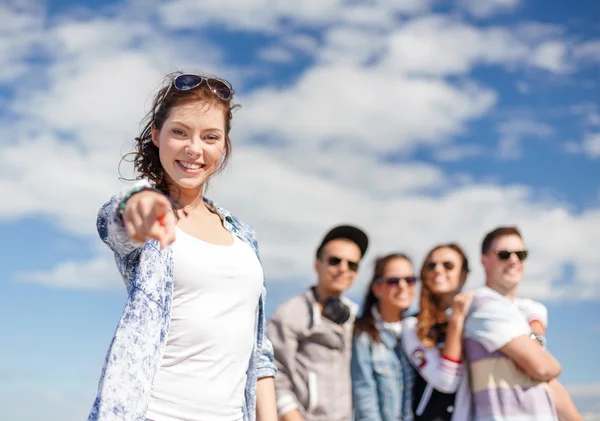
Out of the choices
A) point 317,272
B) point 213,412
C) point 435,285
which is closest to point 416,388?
point 435,285

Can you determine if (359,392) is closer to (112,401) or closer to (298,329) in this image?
(298,329)

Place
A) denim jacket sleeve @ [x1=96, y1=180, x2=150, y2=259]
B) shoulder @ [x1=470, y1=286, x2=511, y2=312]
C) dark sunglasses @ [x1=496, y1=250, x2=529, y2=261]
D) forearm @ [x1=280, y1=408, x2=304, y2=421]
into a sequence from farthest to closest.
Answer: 1. dark sunglasses @ [x1=496, y1=250, x2=529, y2=261]
2. forearm @ [x1=280, y1=408, x2=304, y2=421]
3. shoulder @ [x1=470, y1=286, x2=511, y2=312]
4. denim jacket sleeve @ [x1=96, y1=180, x2=150, y2=259]

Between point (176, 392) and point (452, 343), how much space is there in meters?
3.56

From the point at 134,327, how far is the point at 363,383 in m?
4.01

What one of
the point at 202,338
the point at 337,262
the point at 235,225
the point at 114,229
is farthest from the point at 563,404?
the point at 114,229

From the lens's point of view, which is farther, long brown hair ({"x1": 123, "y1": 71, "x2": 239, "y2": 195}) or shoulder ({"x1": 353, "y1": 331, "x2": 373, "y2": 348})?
shoulder ({"x1": 353, "y1": 331, "x2": 373, "y2": 348})

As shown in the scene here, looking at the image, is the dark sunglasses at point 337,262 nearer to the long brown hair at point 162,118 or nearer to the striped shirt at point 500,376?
the striped shirt at point 500,376

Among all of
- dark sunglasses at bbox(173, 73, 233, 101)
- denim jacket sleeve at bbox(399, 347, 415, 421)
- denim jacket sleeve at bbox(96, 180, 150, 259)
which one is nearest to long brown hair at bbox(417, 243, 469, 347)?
denim jacket sleeve at bbox(399, 347, 415, 421)

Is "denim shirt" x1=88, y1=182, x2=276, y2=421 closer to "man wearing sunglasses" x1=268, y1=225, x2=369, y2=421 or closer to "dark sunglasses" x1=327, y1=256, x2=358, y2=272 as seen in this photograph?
"man wearing sunglasses" x1=268, y1=225, x2=369, y2=421

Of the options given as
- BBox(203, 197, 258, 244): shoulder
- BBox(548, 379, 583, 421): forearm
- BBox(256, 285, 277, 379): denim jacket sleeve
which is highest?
BBox(203, 197, 258, 244): shoulder

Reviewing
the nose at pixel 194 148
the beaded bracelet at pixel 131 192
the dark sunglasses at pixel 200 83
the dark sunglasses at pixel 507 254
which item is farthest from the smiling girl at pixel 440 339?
the beaded bracelet at pixel 131 192

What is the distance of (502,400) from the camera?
5629mm

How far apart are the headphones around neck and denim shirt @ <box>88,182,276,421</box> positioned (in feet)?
12.0

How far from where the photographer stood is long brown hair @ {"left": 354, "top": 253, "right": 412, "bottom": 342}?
672 cm
